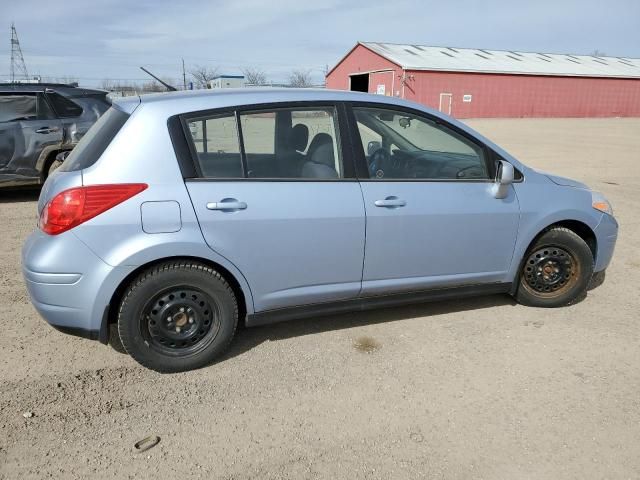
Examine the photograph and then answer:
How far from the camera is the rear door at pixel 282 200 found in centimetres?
297

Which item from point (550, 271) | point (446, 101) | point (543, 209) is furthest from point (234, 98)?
point (446, 101)

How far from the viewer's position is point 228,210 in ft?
9.65

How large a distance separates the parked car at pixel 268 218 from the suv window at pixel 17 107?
192 inches

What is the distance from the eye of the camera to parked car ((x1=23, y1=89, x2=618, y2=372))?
281cm

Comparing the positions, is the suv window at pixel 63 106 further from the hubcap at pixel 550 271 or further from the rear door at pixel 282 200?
the hubcap at pixel 550 271

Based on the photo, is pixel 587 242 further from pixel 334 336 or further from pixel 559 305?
pixel 334 336

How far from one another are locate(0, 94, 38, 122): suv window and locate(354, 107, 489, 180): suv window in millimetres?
5954

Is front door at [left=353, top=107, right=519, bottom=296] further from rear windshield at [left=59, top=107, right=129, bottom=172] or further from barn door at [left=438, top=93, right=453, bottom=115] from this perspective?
barn door at [left=438, top=93, right=453, bottom=115]

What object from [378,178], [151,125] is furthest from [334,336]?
[151,125]

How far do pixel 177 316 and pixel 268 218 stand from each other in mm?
826

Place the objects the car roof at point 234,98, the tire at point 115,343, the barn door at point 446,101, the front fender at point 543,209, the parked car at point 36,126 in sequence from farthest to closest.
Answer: the barn door at point 446,101 < the parked car at point 36,126 < the front fender at point 543,209 < the tire at point 115,343 < the car roof at point 234,98

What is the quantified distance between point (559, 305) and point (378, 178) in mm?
1973

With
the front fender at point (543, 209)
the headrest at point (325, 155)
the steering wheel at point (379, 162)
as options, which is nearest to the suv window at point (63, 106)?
the headrest at point (325, 155)

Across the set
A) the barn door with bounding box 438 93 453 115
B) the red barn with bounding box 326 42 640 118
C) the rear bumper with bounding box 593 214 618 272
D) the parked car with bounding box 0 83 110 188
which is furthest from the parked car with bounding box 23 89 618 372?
the barn door with bounding box 438 93 453 115
